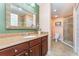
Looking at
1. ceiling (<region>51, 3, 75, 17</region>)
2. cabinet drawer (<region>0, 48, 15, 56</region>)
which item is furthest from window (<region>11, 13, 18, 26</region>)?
ceiling (<region>51, 3, 75, 17</region>)

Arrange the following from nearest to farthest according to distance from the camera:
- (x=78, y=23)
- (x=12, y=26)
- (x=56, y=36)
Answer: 1. (x=12, y=26)
2. (x=78, y=23)
3. (x=56, y=36)

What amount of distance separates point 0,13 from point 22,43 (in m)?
0.78

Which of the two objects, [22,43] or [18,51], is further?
[22,43]

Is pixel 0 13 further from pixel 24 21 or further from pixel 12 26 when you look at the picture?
pixel 24 21

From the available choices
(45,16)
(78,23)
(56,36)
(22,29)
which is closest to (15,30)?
(22,29)

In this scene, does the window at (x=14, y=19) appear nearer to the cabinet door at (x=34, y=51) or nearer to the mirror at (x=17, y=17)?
the mirror at (x=17, y=17)

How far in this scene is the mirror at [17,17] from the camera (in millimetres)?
2472

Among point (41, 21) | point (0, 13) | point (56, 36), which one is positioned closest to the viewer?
point (0, 13)

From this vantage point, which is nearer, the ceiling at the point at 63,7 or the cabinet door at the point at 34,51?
the cabinet door at the point at 34,51

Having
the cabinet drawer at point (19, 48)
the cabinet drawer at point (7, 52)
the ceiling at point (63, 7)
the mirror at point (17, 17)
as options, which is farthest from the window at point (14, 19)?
the ceiling at point (63, 7)

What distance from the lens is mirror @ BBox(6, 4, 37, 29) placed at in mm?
2472

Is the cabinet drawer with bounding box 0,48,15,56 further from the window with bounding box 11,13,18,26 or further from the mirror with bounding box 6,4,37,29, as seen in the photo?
the window with bounding box 11,13,18,26

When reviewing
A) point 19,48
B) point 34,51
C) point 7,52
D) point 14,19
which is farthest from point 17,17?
point 7,52

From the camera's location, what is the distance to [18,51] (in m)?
1.66
